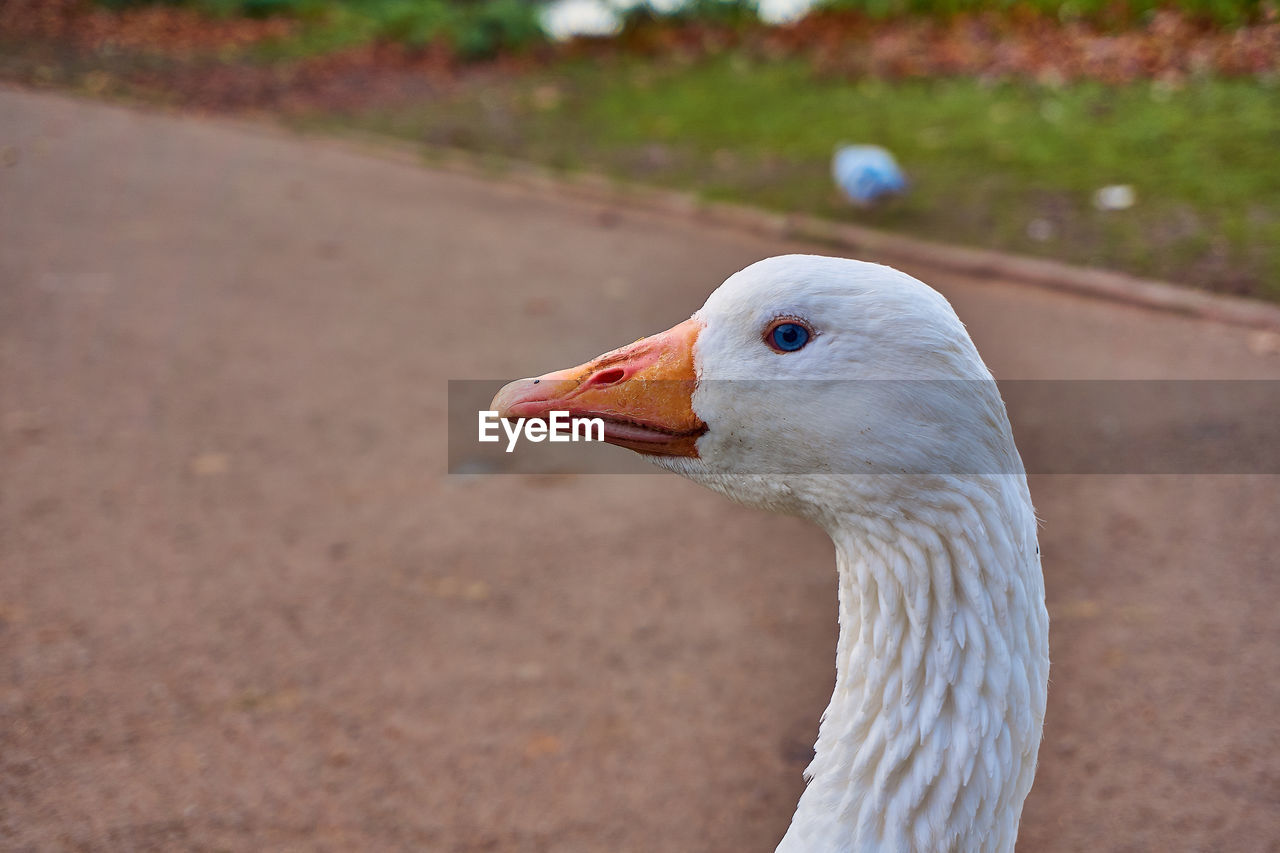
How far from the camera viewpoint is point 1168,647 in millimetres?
3311

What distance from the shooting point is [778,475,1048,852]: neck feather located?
146 cm

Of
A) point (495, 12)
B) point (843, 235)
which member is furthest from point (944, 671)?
point (495, 12)

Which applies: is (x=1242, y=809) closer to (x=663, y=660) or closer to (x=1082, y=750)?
(x=1082, y=750)

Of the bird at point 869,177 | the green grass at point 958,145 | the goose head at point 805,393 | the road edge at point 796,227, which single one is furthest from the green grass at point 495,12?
the goose head at point 805,393

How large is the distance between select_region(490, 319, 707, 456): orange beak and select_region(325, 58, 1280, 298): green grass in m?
4.81

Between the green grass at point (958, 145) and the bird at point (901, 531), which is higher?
the green grass at point (958, 145)

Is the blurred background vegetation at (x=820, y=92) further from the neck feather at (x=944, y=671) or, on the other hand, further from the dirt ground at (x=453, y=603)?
the neck feather at (x=944, y=671)

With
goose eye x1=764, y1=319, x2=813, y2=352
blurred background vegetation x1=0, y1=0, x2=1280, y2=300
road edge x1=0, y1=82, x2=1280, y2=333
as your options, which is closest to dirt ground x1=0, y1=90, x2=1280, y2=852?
road edge x1=0, y1=82, x2=1280, y2=333

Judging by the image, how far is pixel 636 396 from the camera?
5.47 feet

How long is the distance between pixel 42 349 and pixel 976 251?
16.3ft

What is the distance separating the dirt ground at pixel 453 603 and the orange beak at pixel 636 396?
4.77 feet

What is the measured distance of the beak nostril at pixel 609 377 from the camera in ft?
5.54

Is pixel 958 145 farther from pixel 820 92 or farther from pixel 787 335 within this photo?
→ pixel 787 335

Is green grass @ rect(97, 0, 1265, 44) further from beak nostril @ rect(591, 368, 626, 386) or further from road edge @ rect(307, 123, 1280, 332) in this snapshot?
beak nostril @ rect(591, 368, 626, 386)
